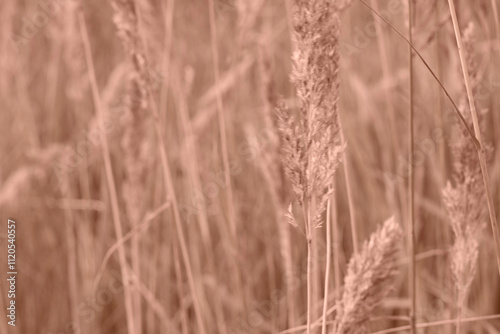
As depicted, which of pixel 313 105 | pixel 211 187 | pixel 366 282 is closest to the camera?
pixel 313 105

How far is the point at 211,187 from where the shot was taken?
6.09 feet

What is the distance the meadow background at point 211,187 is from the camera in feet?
4.66

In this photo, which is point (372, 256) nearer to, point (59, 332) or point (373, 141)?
point (59, 332)

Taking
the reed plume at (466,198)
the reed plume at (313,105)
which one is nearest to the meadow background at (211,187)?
the reed plume at (466,198)

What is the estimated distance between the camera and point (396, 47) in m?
2.54

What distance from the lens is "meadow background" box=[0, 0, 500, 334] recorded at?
55.9 inches

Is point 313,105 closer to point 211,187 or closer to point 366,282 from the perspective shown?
point 366,282

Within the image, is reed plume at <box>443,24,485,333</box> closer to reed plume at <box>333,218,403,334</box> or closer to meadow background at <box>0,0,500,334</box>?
reed plume at <box>333,218,403,334</box>

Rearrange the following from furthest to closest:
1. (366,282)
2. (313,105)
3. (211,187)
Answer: (211,187), (366,282), (313,105)

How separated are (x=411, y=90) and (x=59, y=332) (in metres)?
1.41

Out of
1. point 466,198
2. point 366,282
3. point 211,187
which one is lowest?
point 366,282

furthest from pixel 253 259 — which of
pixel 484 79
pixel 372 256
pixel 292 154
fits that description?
pixel 292 154

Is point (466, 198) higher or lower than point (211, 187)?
lower

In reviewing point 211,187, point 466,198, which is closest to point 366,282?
point 466,198
